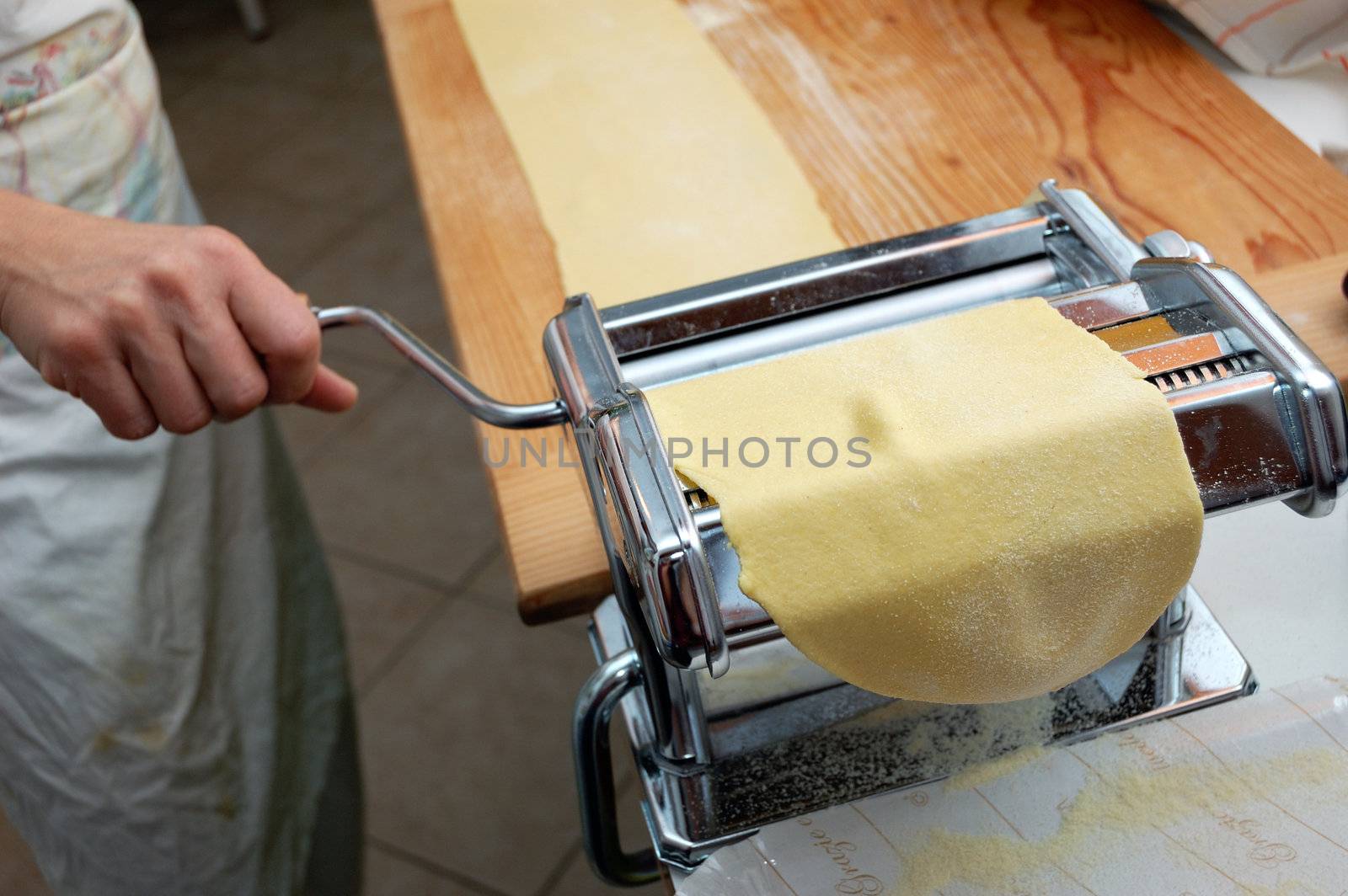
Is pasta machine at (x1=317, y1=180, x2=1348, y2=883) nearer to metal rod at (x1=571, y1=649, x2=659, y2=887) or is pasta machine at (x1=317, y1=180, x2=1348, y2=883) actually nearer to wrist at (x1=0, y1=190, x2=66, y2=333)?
metal rod at (x1=571, y1=649, x2=659, y2=887)

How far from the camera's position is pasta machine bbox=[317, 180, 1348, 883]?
40 centimetres

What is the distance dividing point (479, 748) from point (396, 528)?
18.4 inches

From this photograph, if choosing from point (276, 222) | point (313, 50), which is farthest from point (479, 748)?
point (313, 50)

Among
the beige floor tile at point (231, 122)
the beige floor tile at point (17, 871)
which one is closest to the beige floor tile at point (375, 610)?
the beige floor tile at point (17, 871)

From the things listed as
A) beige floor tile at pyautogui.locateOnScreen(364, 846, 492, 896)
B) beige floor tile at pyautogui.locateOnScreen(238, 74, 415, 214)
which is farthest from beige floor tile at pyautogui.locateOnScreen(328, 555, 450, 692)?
beige floor tile at pyautogui.locateOnScreen(238, 74, 415, 214)

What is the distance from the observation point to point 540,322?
0.77 m

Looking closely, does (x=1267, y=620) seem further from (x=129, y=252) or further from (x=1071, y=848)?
(x=129, y=252)

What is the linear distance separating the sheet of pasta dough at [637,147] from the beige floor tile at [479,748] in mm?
834

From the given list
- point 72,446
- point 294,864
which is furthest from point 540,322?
point 294,864

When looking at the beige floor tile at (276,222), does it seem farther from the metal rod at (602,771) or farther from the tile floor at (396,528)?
the metal rod at (602,771)

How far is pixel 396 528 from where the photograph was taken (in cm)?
177

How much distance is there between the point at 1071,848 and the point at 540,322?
50cm

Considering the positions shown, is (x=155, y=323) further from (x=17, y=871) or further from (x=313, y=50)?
(x=313, y=50)

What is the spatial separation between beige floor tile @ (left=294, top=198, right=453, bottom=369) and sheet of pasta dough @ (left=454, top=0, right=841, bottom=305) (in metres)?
0.98
